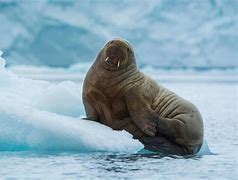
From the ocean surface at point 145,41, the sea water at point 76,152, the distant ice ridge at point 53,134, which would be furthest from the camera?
the ocean surface at point 145,41

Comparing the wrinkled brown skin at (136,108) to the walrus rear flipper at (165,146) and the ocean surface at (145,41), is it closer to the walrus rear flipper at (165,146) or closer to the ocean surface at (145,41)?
the walrus rear flipper at (165,146)

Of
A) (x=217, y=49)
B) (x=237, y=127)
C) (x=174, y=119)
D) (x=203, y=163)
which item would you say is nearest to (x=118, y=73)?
(x=174, y=119)

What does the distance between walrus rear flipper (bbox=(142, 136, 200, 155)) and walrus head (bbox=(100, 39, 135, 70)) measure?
0.71m

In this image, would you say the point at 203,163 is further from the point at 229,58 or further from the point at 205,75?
the point at 205,75

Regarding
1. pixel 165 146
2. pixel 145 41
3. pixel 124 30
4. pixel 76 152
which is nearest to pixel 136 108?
pixel 165 146

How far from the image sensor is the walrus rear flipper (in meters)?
6.01

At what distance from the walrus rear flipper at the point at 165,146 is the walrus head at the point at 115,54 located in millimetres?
714

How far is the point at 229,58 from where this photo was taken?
30.1 meters

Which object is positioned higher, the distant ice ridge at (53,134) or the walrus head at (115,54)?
the walrus head at (115,54)

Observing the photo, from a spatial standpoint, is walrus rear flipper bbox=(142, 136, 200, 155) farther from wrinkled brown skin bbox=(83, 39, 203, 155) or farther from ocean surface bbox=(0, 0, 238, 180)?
ocean surface bbox=(0, 0, 238, 180)

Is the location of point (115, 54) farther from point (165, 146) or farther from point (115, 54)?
point (165, 146)

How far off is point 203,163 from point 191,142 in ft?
1.81

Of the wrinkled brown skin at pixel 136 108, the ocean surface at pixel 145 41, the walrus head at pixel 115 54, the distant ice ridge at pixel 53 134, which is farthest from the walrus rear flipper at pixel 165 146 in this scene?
the ocean surface at pixel 145 41

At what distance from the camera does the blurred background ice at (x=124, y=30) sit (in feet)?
89.8
